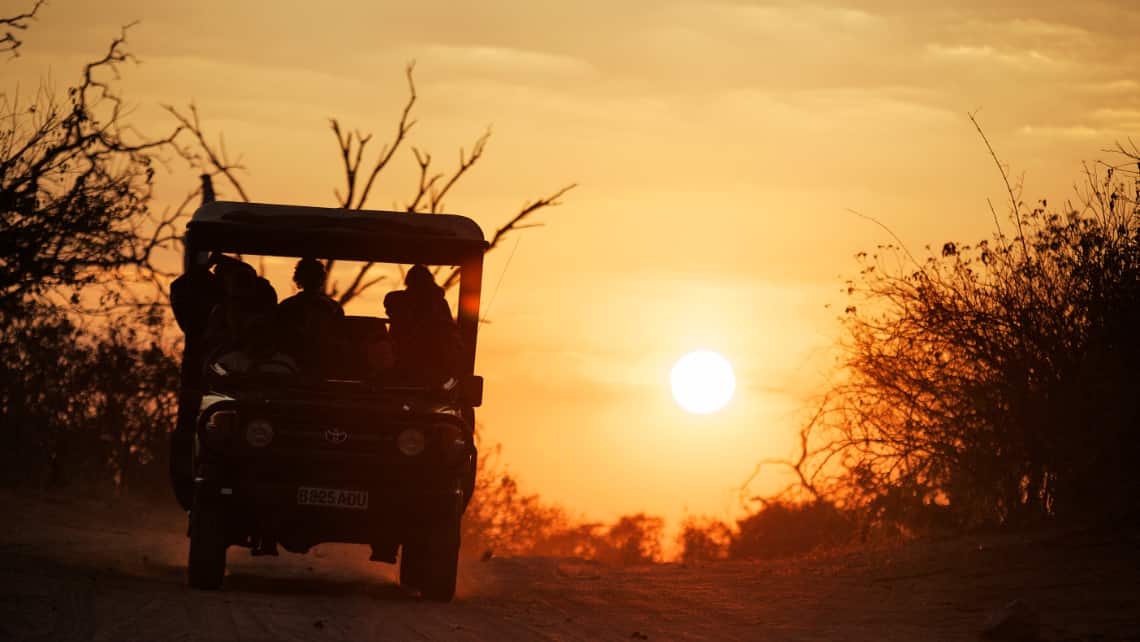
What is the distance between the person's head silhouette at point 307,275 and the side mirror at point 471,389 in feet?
4.68

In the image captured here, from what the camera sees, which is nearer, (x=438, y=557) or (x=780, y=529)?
(x=438, y=557)

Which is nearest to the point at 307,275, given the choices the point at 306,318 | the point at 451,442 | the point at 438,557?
the point at 306,318

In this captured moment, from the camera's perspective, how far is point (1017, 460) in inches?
589

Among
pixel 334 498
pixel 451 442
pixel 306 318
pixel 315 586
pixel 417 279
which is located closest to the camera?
pixel 334 498

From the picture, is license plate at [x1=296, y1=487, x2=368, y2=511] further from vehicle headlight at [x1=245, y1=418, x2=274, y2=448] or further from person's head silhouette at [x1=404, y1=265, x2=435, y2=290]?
person's head silhouette at [x1=404, y1=265, x2=435, y2=290]

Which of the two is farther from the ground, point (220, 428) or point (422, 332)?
point (422, 332)

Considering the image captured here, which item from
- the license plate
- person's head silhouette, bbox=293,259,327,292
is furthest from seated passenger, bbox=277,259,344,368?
the license plate

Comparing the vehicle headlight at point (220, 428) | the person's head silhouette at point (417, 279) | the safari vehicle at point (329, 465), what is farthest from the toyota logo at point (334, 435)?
the person's head silhouette at point (417, 279)

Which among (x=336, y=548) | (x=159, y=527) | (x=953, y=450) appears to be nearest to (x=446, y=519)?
(x=953, y=450)

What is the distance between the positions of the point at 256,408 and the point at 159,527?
13785 mm

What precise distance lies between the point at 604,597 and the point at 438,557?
7.70 ft

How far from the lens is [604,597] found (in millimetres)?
13836

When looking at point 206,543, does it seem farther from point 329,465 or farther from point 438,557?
point 438,557

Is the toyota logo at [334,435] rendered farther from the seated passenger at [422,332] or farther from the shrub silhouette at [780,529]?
the shrub silhouette at [780,529]
